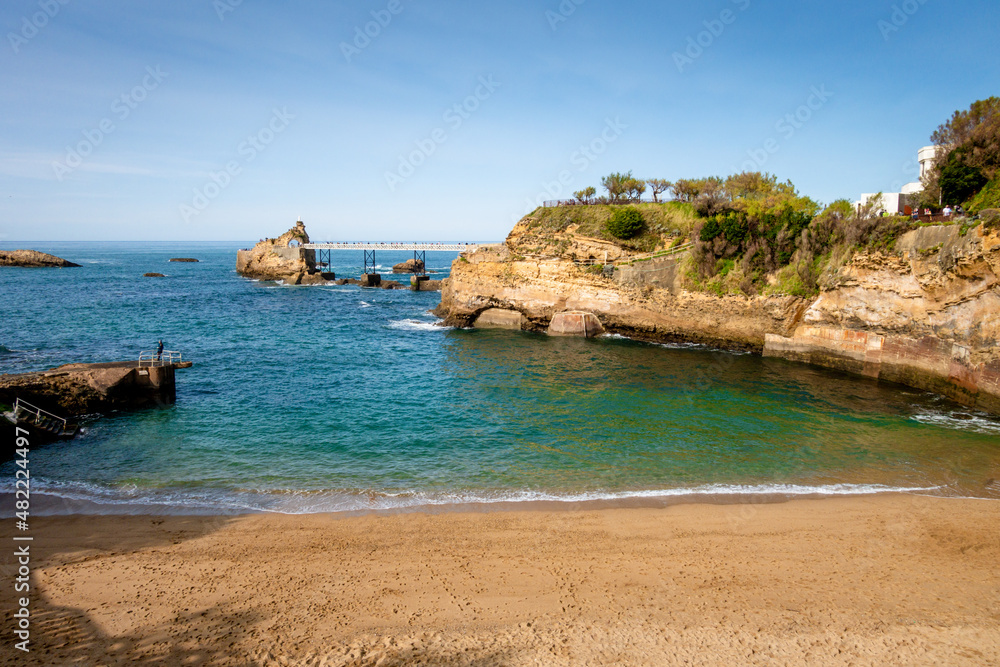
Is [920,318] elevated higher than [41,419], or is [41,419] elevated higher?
[920,318]

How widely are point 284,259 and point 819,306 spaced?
7103 centimetres

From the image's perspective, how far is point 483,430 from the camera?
19016 mm

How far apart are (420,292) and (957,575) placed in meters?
59.9

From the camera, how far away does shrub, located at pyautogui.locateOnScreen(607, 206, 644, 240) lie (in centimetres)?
3856

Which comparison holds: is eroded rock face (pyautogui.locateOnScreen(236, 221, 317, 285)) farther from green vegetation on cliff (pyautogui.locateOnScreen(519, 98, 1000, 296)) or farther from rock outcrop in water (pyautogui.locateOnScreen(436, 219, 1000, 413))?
green vegetation on cliff (pyautogui.locateOnScreen(519, 98, 1000, 296))

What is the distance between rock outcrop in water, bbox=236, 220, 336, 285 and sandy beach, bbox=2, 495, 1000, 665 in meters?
65.2

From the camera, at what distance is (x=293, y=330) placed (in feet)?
128

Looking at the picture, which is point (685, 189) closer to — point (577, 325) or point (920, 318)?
point (577, 325)

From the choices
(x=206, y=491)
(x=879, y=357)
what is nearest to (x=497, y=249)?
(x=879, y=357)

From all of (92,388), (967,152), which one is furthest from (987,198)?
(92,388)

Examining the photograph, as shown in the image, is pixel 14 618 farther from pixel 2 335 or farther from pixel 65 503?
pixel 2 335

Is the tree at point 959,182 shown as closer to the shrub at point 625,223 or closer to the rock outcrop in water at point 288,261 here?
the shrub at point 625,223

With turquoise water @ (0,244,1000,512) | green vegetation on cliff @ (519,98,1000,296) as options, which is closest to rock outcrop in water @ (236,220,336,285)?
turquoise water @ (0,244,1000,512)

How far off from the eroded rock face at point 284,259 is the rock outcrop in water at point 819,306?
38.8m
